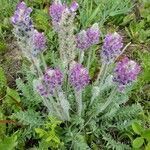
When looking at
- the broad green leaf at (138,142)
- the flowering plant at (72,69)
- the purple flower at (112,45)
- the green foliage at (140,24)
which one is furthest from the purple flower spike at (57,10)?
the green foliage at (140,24)

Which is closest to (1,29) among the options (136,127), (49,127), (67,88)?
(67,88)

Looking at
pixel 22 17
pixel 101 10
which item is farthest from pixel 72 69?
pixel 101 10

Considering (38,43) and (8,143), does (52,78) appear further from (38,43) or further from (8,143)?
(8,143)

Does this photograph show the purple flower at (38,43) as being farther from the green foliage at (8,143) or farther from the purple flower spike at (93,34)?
the green foliage at (8,143)

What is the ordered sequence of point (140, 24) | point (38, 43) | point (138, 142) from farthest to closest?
point (140, 24) < point (138, 142) < point (38, 43)

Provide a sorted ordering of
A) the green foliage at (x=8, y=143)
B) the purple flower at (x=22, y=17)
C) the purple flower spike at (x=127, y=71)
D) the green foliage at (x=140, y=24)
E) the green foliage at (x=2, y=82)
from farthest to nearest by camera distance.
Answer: the green foliage at (x=140, y=24) → the green foliage at (x=2, y=82) → the green foliage at (x=8, y=143) → the purple flower at (x=22, y=17) → the purple flower spike at (x=127, y=71)

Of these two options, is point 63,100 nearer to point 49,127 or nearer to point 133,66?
point 49,127

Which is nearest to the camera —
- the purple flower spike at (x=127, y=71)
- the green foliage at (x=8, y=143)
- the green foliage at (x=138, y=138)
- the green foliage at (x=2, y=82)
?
the purple flower spike at (x=127, y=71)
